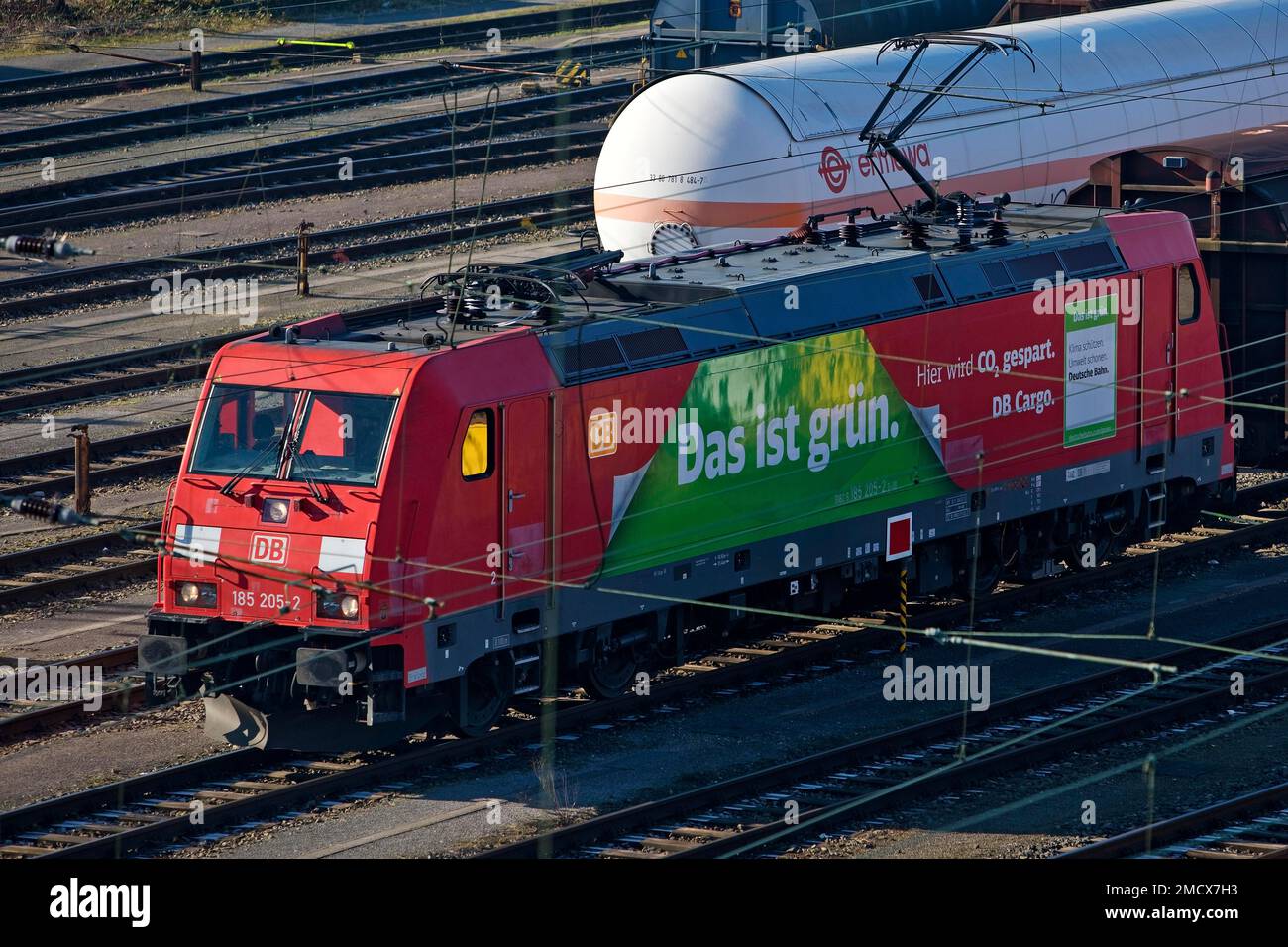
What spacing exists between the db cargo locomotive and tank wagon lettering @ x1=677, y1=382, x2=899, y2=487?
0.03 m

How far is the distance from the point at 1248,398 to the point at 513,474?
13.0 metres

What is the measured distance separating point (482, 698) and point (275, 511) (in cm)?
267

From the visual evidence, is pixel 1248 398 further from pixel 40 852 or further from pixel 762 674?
pixel 40 852

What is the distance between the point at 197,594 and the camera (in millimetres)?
18594

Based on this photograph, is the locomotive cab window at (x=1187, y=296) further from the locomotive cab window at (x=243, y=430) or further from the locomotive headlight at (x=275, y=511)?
the locomotive headlight at (x=275, y=511)

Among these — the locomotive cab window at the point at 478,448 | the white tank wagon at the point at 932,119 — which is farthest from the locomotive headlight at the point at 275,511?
the white tank wagon at the point at 932,119

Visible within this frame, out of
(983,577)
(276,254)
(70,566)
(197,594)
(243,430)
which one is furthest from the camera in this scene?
(276,254)

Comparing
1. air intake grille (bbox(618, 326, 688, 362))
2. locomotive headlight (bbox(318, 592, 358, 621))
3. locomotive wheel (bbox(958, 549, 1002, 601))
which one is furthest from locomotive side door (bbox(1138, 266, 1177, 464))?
locomotive headlight (bbox(318, 592, 358, 621))

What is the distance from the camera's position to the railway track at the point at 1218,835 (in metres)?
16.9

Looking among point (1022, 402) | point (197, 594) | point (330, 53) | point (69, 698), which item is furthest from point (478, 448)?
point (330, 53)

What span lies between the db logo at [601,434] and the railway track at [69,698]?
4599 millimetres

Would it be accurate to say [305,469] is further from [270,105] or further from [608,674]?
[270,105]

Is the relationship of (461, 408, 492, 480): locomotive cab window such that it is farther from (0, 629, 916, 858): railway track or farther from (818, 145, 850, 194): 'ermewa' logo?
(818, 145, 850, 194): 'ermewa' logo

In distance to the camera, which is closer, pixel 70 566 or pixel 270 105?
pixel 70 566
